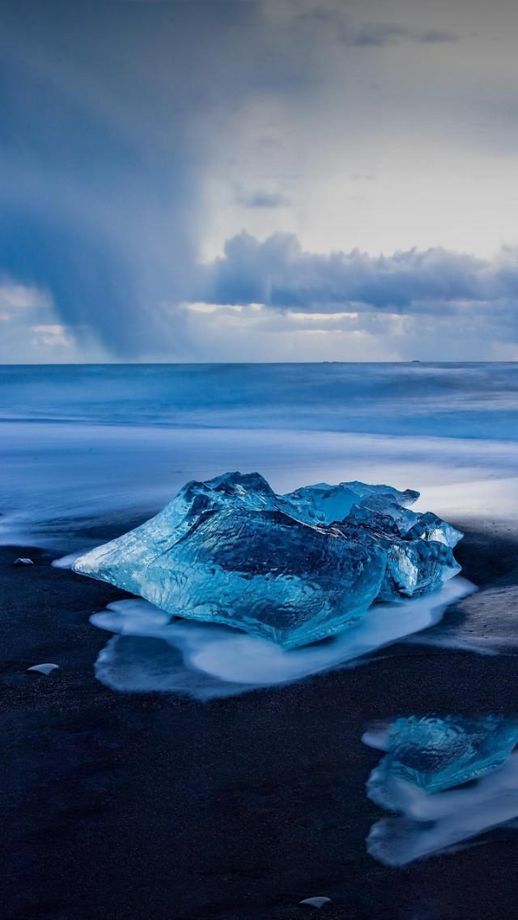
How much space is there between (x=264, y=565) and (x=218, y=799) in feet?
4.53

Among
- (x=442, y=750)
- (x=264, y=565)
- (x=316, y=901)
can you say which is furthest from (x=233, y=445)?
(x=316, y=901)

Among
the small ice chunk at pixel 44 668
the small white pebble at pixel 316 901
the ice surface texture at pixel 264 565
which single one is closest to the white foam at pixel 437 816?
the small white pebble at pixel 316 901

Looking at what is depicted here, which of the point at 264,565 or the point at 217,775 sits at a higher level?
the point at 264,565

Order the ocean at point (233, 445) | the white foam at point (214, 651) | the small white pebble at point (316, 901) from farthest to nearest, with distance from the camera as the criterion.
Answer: the ocean at point (233, 445) → the white foam at point (214, 651) → the small white pebble at point (316, 901)

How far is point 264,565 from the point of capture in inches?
138

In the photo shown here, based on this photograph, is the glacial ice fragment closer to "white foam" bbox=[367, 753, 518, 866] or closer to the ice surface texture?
"white foam" bbox=[367, 753, 518, 866]

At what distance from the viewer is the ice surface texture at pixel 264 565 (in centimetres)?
→ 341

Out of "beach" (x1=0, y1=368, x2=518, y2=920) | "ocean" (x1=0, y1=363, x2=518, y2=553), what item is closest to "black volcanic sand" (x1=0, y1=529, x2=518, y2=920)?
"beach" (x1=0, y1=368, x2=518, y2=920)

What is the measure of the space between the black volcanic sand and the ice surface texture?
329 mm

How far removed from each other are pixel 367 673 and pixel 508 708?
54 centimetres

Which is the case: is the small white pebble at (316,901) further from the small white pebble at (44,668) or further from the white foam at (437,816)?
the small white pebble at (44,668)

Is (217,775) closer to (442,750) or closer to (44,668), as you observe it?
(442,750)

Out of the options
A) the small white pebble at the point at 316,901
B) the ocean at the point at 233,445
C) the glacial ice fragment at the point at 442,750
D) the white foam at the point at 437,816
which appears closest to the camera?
the small white pebble at the point at 316,901

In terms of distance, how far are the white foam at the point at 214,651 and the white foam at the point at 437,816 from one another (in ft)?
2.87
